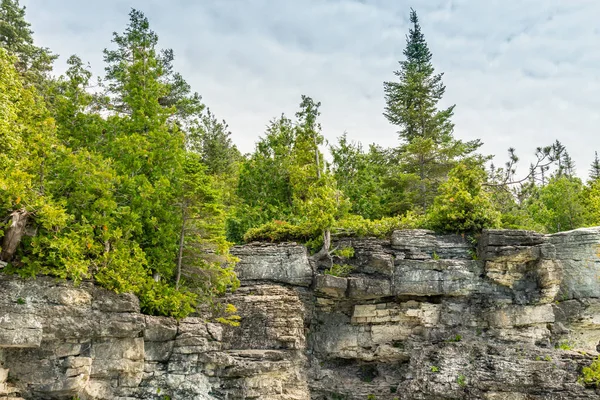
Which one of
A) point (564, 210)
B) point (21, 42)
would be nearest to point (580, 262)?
point (564, 210)

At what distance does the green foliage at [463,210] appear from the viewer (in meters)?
18.6

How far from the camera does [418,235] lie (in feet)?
61.4

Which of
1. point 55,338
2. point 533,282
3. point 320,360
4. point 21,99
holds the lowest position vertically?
point 320,360

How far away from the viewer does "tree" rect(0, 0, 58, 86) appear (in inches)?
1105

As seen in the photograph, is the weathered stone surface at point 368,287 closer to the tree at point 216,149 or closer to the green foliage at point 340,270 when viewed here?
the green foliage at point 340,270

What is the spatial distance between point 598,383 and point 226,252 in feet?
44.1

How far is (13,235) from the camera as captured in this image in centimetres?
1090

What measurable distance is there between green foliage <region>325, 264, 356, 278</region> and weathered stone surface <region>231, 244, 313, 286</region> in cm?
83

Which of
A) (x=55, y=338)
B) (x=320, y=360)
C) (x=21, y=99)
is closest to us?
(x=55, y=338)

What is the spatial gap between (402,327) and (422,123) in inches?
706

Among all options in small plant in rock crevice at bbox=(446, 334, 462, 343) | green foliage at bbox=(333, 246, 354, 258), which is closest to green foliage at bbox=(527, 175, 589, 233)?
small plant in rock crevice at bbox=(446, 334, 462, 343)

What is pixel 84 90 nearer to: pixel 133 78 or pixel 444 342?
pixel 133 78

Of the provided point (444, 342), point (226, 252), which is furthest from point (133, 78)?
point (444, 342)

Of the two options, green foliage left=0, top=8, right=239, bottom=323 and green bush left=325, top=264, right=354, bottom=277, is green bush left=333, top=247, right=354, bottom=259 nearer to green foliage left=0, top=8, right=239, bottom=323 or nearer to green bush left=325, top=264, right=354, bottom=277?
green bush left=325, top=264, right=354, bottom=277
